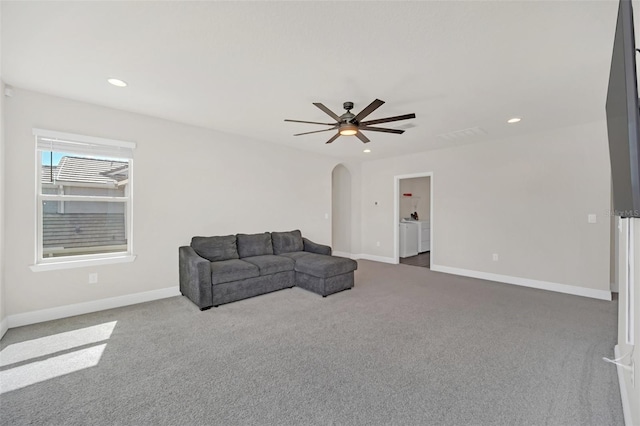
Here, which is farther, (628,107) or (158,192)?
(158,192)

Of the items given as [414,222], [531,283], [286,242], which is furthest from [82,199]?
[414,222]

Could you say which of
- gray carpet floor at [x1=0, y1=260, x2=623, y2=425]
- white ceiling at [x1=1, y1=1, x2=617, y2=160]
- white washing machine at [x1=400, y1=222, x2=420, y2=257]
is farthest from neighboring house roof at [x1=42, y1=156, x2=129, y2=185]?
white washing machine at [x1=400, y1=222, x2=420, y2=257]

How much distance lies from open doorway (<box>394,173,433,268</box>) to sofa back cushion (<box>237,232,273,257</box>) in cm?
324

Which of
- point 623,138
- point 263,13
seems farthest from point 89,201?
point 623,138

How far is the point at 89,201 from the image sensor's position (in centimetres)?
355

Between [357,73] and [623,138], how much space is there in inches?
79.0

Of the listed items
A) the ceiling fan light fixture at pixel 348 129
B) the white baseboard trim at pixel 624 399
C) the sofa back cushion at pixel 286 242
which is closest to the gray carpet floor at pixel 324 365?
the white baseboard trim at pixel 624 399

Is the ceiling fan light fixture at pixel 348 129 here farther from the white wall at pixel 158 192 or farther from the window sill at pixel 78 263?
the window sill at pixel 78 263

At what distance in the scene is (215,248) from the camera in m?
4.22

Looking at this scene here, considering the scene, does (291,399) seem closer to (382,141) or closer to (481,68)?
(481,68)

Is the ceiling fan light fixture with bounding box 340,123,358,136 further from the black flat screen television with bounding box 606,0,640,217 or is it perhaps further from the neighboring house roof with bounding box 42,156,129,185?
the neighboring house roof with bounding box 42,156,129,185

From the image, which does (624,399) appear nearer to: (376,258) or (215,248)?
(215,248)

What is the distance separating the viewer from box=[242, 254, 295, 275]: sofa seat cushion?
4.10 m

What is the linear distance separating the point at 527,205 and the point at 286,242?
4.20 metres
